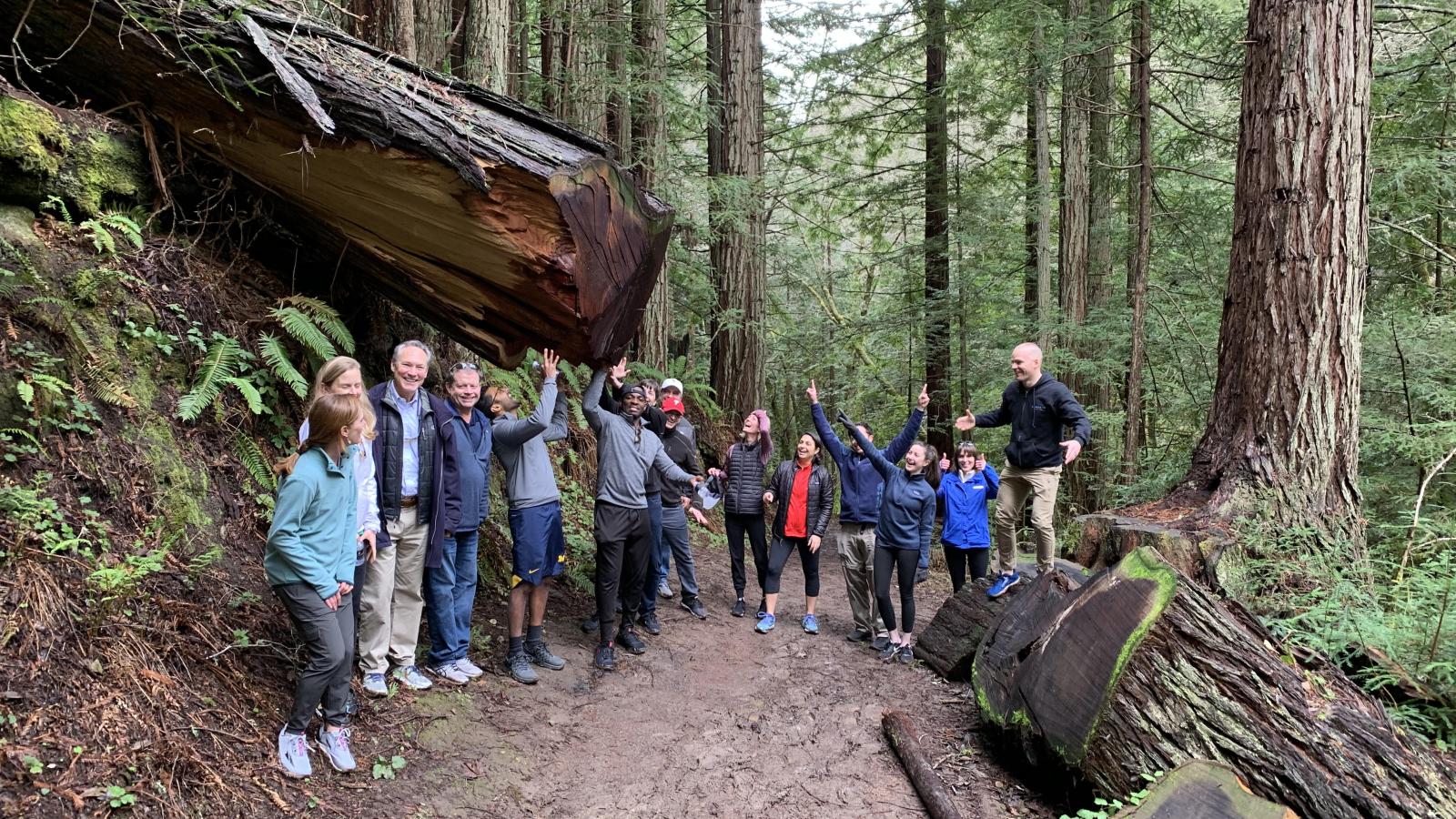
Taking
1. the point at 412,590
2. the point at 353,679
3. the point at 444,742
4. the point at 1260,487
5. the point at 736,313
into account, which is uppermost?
the point at 736,313

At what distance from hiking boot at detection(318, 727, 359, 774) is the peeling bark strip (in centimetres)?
254

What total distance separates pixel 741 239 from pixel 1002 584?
7.96m

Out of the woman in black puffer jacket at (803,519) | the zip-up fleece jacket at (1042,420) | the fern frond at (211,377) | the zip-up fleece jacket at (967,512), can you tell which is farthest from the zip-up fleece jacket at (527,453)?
the zip-up fleece jacket at (1042,420)

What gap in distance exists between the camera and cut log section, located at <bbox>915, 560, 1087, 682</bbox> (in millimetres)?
6227

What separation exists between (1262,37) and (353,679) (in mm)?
7884

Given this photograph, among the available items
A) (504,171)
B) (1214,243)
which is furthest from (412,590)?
(1214,243)

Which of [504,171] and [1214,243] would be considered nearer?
[504,171]

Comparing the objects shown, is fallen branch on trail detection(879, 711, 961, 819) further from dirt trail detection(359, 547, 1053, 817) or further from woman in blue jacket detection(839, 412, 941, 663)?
woman in blue jacket detection(839, 412, 941, 663)

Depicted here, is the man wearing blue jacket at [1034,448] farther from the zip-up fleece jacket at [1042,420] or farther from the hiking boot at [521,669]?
the hiking boot at [521,669]

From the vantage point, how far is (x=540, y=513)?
5.63m

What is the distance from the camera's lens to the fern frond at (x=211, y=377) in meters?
4.24

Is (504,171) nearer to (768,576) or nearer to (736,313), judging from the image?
(768,576)

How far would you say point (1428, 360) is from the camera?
745 cm

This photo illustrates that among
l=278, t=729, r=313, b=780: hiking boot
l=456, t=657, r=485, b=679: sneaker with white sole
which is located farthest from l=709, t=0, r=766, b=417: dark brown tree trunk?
l=278, t=729, r=313, b=780: hiking boot
